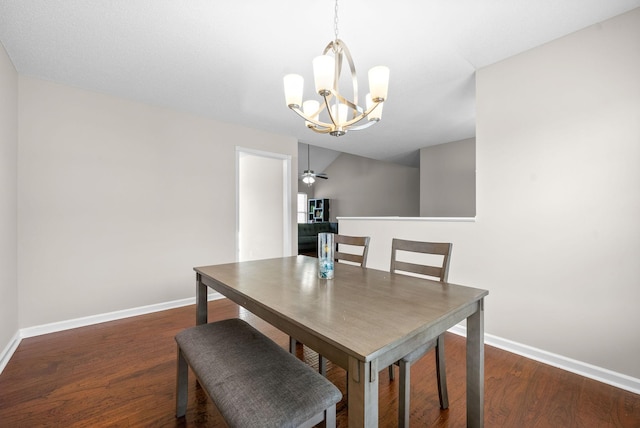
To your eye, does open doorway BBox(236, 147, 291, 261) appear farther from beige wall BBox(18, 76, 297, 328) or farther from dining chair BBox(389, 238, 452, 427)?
dining chair BBox(389, 238, 452, 427)

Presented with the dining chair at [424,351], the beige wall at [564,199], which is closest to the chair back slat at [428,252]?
the dining chair at [424,351]

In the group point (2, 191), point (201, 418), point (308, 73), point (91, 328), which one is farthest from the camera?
point (91, 328)

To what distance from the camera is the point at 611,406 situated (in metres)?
1.55

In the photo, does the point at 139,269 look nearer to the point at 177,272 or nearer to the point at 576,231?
the point at 177,272

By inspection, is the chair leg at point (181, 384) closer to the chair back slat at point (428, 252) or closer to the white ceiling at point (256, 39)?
the chair back slat at point (428, 252)

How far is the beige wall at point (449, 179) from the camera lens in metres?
4.64

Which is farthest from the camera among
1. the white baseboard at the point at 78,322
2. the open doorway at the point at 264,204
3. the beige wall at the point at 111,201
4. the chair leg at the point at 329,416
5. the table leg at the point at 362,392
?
the open doorway at the point at 264,204

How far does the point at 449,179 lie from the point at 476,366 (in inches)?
163

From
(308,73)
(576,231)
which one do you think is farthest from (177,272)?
(576,231)

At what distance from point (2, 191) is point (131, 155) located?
1.07 meters

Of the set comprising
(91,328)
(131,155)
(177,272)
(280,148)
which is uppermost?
(280,148)

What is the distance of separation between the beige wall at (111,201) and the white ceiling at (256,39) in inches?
13.2

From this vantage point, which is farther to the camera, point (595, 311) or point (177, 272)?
point (177, 272)

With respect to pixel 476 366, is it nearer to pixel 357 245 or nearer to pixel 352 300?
pixel 352 300
